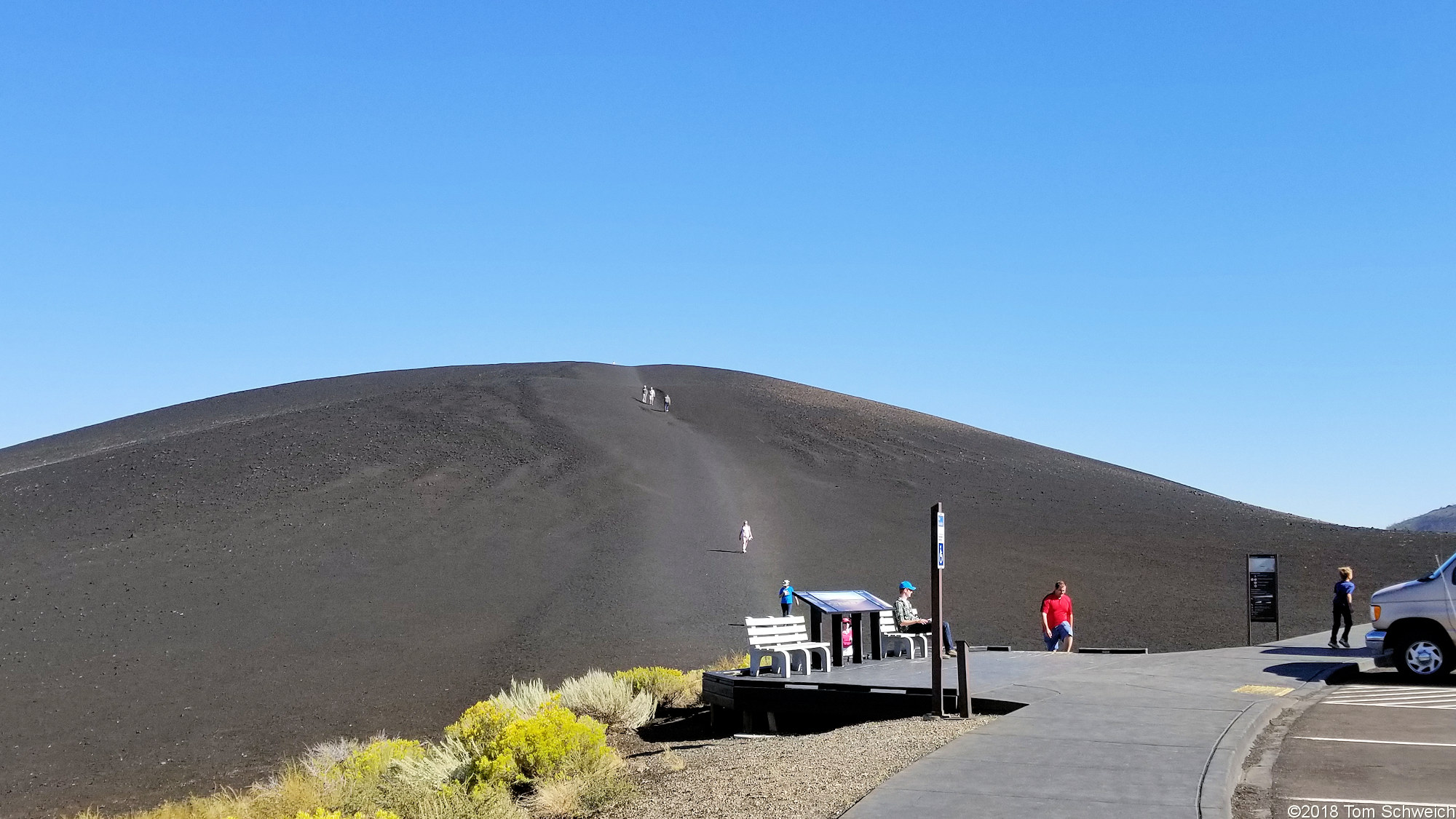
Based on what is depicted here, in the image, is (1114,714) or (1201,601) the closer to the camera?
(1114,714)

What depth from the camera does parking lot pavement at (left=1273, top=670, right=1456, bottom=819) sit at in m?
6.95

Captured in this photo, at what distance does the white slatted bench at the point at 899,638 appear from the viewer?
15398mm

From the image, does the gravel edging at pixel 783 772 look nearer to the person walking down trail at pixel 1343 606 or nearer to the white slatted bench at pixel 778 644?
the white slatted bench at pixel 778 644

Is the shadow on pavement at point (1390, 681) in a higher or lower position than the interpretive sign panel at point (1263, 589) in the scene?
lower

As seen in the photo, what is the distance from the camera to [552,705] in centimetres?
1229

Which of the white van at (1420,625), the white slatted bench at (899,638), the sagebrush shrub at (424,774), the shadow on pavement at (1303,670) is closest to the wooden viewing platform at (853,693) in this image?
the white slatted bench at (899,638)

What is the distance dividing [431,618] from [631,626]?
199 inches

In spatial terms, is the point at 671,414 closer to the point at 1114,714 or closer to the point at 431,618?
the point at 431,618

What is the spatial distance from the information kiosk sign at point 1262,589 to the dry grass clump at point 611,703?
10105 millimetres

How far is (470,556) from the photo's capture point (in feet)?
116

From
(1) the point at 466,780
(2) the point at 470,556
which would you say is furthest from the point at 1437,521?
(1) the point at 466,780

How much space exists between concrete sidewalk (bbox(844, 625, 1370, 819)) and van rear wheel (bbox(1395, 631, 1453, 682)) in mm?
763

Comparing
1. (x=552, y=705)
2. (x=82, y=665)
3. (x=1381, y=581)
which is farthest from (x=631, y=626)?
(x=1381, y=581)

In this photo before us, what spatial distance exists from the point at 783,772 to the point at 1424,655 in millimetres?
8155
